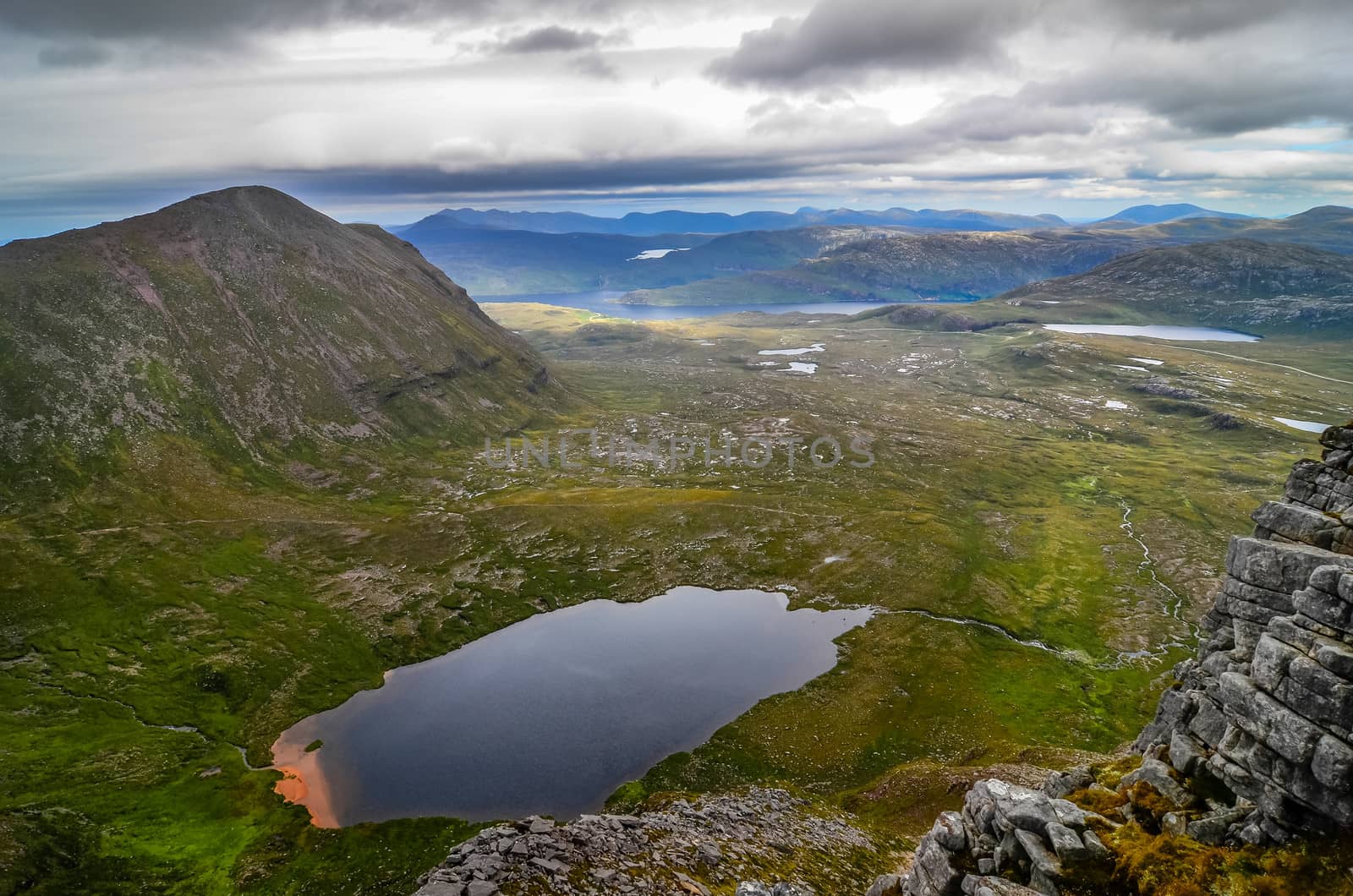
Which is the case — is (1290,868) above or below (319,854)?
above

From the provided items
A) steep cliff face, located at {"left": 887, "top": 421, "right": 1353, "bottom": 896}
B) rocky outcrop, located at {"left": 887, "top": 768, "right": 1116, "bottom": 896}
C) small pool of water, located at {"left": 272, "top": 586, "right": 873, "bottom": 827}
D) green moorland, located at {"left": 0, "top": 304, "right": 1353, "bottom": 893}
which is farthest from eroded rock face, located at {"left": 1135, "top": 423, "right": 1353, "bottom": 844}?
small pool of water, located at {"left": 272, "top": 586, "right": 873, "bottom": 827}

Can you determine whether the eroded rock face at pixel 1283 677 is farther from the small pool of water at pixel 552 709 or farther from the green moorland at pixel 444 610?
the small pool of water at pixel 552 709

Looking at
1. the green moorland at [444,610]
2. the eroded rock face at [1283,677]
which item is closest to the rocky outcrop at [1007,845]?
the eroded rock face at [1283,677]

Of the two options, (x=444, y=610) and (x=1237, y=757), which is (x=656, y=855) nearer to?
(x=1237, y=757)

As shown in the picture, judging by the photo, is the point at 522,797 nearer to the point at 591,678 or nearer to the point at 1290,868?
the point at 591,678

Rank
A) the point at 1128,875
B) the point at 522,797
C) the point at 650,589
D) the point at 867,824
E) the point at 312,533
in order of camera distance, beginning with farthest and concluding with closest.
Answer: the point at 312,533 → the point at 650,589 → the point at 522,797 → the point at 867,824 → the point at 1128,875

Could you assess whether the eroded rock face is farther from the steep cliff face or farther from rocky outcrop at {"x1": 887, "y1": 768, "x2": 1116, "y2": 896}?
rocky outcrop at {"x1": 887, "y1": 768, "x2": 1116, "y2": 896}

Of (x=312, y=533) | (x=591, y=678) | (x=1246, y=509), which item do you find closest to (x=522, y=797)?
(x=591, y=678)
